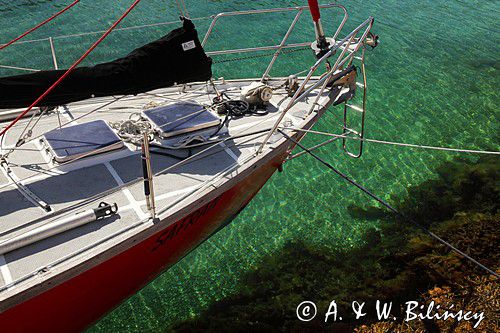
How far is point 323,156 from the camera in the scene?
9602mm

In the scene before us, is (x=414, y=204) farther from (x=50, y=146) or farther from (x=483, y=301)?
(x=50, y=146)

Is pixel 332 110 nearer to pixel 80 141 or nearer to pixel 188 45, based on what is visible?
pixel 188 45

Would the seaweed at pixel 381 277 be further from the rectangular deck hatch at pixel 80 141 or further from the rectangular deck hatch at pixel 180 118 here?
the rectangular deck hatch at pixel 80 141

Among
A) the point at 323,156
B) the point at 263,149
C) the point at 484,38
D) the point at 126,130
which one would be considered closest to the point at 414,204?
the point at 323,156

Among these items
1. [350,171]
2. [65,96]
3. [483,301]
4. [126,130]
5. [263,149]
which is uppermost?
[65,96]

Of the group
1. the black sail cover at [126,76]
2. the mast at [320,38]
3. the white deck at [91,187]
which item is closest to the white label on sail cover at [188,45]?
the black sail cover at [126,76]

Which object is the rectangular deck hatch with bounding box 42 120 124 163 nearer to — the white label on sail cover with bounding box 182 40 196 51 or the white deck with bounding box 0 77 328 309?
the white deck with bounding box 0 77 328 309

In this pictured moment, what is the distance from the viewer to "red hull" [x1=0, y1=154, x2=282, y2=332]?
15.1 ft

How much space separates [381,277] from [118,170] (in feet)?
13.0

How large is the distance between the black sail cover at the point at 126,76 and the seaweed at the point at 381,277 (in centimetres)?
296

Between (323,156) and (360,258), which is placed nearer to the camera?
(360,258)

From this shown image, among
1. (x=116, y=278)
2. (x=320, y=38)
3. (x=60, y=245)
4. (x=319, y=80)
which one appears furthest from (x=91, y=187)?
(x=320, y=38)

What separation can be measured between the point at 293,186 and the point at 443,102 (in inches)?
189

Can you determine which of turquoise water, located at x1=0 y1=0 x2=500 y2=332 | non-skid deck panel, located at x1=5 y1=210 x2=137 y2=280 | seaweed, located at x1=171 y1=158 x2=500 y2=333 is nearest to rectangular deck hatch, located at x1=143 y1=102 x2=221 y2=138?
non-skid deck panel, located at x1=5 y1=210 x2=137 y2=280
